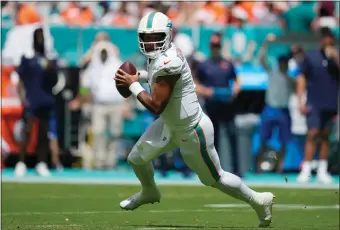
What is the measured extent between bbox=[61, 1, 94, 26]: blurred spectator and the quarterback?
1068cm

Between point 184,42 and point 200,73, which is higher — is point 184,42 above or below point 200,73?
above

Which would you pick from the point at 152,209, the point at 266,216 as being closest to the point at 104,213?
the point at 152,209

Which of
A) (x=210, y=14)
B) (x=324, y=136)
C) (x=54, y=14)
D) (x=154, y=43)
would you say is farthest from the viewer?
(x=54, y=14)

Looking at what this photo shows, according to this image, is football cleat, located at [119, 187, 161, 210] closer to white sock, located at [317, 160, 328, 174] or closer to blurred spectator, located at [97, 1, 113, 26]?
white sock, located at [317, 160, 328, 174]

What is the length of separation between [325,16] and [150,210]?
6842 mm

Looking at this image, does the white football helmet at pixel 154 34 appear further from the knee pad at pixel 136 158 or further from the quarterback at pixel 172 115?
the knee pad at pixel 136 158

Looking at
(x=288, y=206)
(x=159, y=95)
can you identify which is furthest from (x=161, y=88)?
(x=288, y=206)

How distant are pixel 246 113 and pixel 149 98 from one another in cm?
860

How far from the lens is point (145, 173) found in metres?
9.24

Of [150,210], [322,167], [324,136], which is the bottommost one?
[322,167]

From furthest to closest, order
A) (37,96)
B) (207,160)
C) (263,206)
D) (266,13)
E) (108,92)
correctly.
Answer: (266,13), (108,92), (37,96), (263,206), (207,160)

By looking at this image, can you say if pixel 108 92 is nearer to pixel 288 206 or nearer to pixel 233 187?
pixel 288 206

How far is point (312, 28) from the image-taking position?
57.7 feet

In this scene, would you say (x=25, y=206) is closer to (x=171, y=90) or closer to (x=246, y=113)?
(x=171, y=90)
